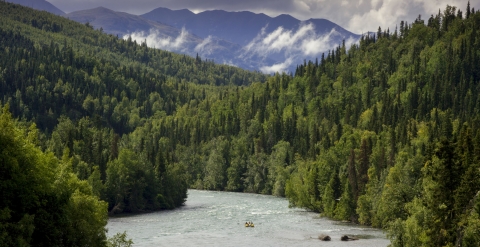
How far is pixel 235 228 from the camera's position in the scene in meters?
122

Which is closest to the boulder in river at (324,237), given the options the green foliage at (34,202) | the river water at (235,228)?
the river water at (235,228)

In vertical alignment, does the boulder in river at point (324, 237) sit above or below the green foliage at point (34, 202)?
below

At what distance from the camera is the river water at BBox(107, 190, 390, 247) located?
10569 cm

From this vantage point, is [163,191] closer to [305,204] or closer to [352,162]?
[305,204]

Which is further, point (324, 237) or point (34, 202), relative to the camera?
point (324, 237)

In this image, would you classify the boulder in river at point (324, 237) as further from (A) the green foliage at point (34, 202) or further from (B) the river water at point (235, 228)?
Answer: (A) the green foliage at point (34, 202)

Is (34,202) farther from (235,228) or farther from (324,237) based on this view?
(235,228)

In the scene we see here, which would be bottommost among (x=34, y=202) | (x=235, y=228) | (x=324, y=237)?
(x=235, y=228)

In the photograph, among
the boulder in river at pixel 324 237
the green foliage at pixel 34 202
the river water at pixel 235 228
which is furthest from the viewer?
the boulder in river at pixel 324 237

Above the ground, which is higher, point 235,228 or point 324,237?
point 324,237

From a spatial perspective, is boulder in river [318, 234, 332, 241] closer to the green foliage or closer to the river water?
the river water

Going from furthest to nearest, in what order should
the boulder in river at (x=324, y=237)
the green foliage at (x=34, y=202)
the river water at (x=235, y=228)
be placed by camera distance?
the boulder in river at (x=324, y=237)
the river water at (x=235, y=228)
the green foliage at (x=34, y=202)

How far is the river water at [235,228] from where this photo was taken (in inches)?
4161

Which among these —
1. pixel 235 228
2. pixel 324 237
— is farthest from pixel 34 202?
pixel 235 228
